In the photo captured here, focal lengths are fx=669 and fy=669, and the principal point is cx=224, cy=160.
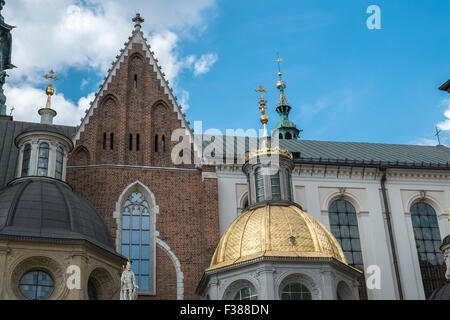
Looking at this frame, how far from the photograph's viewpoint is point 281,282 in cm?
1942

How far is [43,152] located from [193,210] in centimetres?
641

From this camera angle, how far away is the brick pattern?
85.6 ft

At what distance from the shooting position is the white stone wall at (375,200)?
28.0 metres

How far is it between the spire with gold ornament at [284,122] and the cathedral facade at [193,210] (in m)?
8.21

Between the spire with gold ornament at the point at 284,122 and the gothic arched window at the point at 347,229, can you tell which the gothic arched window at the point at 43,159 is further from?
the spire with gold ornament at the point at 284,122

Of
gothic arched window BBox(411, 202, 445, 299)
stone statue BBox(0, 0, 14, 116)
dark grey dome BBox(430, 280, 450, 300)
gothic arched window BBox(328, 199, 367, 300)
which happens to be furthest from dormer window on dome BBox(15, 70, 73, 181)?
stone statue BBox(0, 0, 14, 116)

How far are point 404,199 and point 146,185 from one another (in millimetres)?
11660

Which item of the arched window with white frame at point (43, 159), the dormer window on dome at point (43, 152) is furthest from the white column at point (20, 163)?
the arched window with white frame at point (43, 159)

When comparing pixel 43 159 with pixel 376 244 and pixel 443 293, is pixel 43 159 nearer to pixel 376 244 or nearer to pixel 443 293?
pixel 376 244

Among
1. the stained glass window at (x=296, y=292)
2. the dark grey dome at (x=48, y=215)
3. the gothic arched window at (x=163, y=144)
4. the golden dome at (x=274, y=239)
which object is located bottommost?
the stained glass window at (x=296, y=292)

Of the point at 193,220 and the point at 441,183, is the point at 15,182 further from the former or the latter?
the point at 441,183
